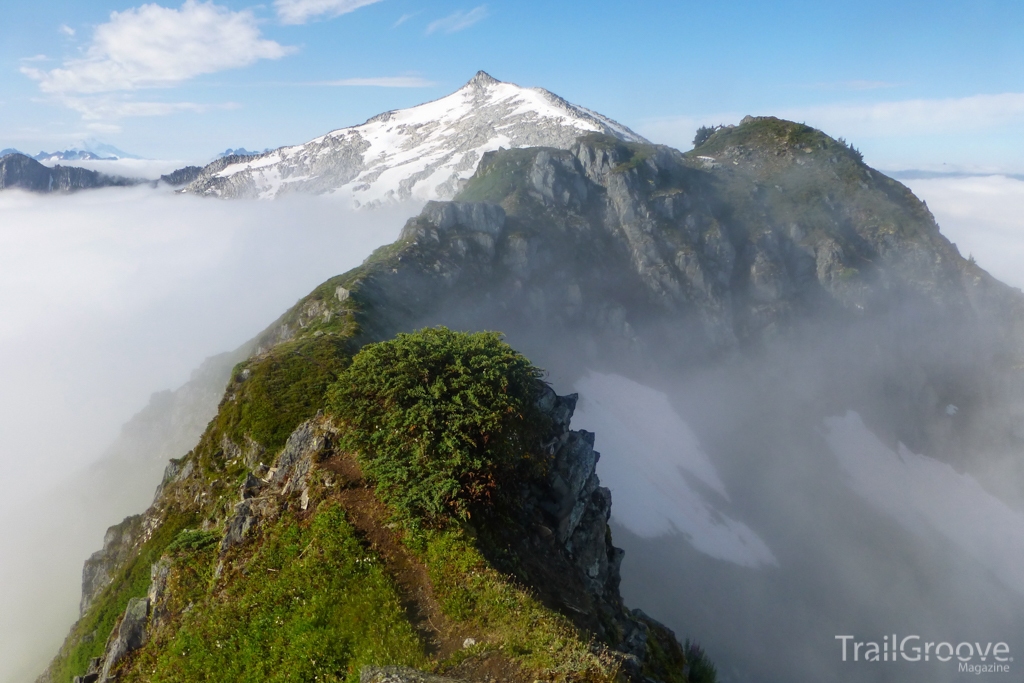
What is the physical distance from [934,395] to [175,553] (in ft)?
408

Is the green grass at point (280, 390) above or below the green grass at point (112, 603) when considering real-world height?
above

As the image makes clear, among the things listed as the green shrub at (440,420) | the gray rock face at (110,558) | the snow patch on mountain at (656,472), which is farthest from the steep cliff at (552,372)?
the snow patch on mountain at (656,472)

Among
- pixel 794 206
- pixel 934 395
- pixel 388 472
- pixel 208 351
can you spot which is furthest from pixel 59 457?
pixel 934 395

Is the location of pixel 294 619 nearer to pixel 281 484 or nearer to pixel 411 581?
pixel 411 581

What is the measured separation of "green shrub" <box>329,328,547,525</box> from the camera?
61.0ft

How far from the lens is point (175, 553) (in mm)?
19828

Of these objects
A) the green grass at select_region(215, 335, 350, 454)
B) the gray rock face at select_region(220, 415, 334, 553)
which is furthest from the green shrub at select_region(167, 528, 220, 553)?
the green grass at select_region(215, 335, 350, 454)

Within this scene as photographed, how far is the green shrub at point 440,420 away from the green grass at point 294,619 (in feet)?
7.86

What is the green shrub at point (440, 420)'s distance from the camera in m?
18.6

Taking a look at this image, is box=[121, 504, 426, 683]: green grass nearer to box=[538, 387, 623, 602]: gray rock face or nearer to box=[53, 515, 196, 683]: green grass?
box=[538, 387, 623, 602]: gray rock face

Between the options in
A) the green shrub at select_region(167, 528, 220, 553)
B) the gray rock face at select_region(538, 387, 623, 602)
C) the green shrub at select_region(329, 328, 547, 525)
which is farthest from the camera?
the gray rock face at select_region(538, 387, 623, 602)

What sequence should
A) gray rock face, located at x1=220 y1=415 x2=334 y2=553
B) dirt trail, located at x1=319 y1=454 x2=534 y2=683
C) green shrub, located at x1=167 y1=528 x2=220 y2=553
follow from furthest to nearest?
green shrub, located at x1=167 y1=528 x2=220 y2=553 < gray rock face, located at x1=220 y1=415 x2=334 y2=553 < dirt trail, located at x1=319 y1=454 x2=534 y2=683

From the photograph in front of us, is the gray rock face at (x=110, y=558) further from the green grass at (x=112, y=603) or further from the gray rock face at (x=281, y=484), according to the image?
the gray rock face at (x=281, y=484)

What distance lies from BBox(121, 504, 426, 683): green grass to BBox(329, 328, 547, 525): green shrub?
2396mm
